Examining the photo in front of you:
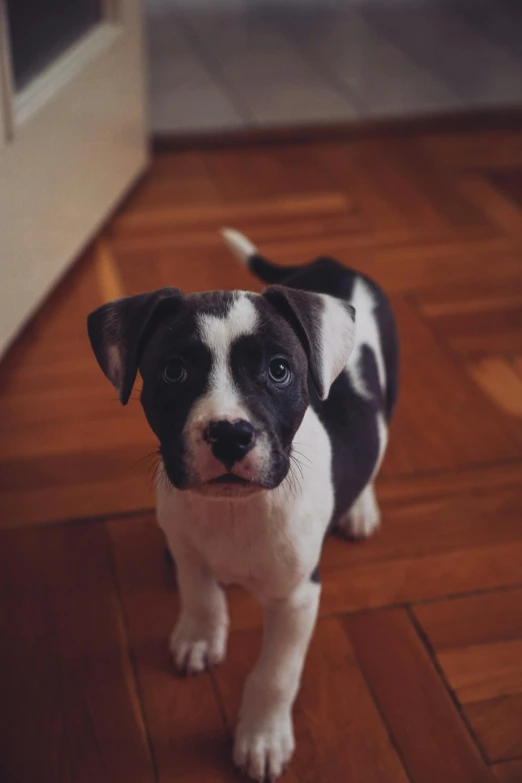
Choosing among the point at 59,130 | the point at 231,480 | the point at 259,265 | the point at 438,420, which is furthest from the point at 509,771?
the point at 59,130

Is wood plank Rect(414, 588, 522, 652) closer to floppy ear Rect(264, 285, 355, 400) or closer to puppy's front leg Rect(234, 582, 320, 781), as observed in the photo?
puppy's front leg Rect(234, 582, 320, 781)

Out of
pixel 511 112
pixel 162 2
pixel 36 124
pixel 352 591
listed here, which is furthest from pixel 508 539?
pixel 162 2

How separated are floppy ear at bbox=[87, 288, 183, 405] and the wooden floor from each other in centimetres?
43

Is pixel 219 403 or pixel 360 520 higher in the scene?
pixel 219 403

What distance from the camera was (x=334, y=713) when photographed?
1114 millimetres

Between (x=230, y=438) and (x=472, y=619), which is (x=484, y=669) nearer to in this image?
(x=472, y=619)

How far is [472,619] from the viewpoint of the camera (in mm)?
1236

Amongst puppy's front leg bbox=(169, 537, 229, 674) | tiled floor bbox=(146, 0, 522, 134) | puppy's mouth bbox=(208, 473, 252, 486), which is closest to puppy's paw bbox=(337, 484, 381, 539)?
puppy's front leg bbox=(169, 537, 229, 674)

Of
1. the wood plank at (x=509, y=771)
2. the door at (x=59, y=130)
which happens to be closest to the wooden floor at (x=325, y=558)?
the wood plank at (x=509, y=771)

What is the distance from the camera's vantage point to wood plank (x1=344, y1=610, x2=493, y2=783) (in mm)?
1055

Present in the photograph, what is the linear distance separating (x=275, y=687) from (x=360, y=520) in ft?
1.20

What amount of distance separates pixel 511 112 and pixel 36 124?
5.11 feet

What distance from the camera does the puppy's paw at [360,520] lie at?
52.7 inches

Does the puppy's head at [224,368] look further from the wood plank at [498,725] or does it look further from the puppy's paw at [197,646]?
the wood plank at [498,725]
